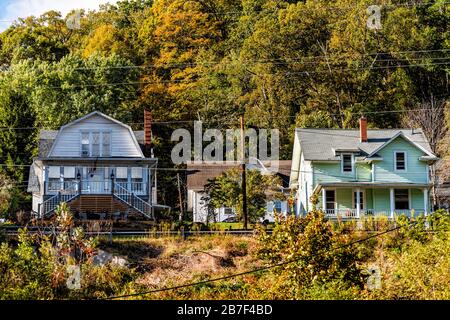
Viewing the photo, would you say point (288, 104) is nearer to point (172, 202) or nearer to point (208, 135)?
point (208, 135)

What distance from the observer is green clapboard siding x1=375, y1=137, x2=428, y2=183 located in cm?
5228

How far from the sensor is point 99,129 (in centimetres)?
5309

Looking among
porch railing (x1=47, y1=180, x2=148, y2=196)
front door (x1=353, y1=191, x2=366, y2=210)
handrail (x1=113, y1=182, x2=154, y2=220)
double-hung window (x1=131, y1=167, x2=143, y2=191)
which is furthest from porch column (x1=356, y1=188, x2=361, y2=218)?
double-hung window (x1=131, y1=167, x2=143, y2=191)

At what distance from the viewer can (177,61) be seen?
7725cm

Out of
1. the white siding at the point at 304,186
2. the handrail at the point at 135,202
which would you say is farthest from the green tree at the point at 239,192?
the handrail at the point at 135,202

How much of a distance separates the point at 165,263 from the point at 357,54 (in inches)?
1359

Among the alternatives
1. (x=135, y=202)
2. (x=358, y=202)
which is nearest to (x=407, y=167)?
(x=358, y=202)

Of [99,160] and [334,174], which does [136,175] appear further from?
[334,174]

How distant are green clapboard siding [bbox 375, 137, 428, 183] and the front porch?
49 centimetres

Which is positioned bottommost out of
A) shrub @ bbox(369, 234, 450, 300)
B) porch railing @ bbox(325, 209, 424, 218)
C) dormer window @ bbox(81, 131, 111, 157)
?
shrub @ bbox(369, 234, 450, 300)

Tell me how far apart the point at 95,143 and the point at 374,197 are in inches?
604

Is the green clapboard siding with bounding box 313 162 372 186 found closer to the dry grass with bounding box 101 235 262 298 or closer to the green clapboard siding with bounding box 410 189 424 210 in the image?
the green clapboard siding with bounding box 410 189 424 210
